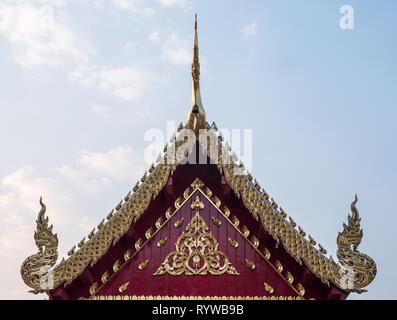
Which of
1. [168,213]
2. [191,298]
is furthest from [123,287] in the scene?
[168,213]

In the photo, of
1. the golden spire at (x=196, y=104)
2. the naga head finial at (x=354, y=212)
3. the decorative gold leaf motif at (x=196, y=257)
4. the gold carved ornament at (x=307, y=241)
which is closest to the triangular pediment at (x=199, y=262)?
the decorative gold leaf motif at (x=196, y=257)

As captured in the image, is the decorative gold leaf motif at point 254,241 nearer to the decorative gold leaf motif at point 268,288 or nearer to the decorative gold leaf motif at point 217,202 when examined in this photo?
the decorative gold leaf motif at point 268,288

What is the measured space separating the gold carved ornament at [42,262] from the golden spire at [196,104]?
Answer: 225 centimetres

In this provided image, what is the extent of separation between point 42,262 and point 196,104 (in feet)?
9.58

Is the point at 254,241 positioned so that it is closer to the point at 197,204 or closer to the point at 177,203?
the point at 197,204

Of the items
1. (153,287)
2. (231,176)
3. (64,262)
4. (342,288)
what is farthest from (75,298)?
(342,288)

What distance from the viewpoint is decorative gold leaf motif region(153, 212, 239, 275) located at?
318 inches

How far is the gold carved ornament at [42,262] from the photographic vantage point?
7750mm

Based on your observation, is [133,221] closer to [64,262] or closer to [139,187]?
[139,187]

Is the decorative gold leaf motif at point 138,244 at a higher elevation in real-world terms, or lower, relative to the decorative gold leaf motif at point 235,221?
lower

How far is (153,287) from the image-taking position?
8.04 m

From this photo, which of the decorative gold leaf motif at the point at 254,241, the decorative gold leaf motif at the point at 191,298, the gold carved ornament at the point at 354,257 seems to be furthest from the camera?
the decorative gold leaf motif at the point at 254,241

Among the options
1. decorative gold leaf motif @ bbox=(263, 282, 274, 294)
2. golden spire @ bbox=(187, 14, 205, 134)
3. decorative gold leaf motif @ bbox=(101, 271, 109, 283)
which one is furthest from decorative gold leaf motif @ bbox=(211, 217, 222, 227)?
decorative gold leaf motif @ bbox=(101, 271, 109, 283)
